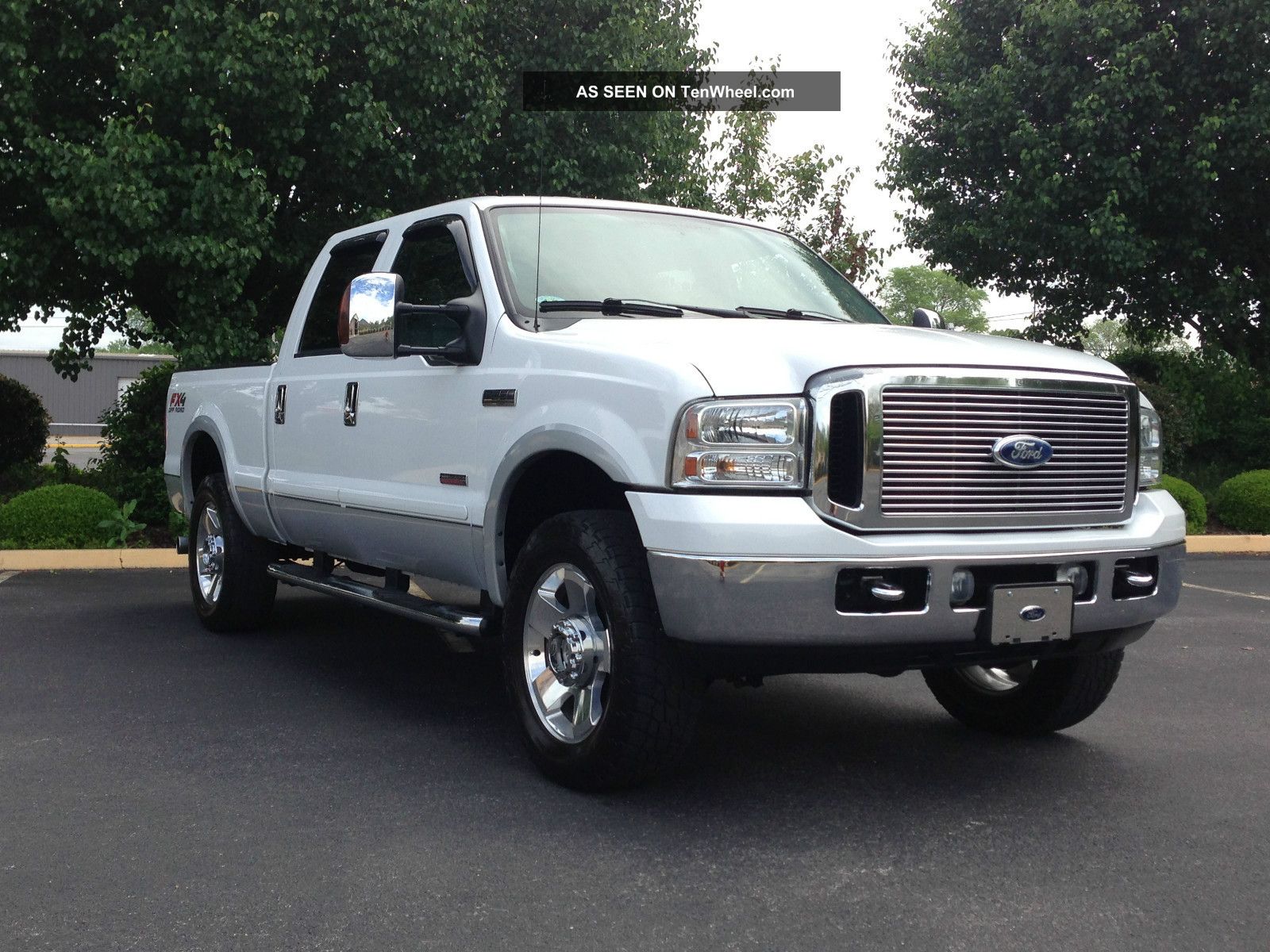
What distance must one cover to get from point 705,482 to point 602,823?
1.11 m

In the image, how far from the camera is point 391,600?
5.44 meters

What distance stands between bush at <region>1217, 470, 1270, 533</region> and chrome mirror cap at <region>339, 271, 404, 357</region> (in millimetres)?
12210

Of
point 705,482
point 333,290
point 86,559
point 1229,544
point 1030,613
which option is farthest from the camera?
point 1229,544

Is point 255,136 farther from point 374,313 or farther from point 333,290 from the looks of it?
point 374,313

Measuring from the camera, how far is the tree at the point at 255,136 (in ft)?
36.4

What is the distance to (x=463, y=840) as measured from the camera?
3.90 meters

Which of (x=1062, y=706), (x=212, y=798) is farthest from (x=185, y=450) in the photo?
(x=1062, y=706)

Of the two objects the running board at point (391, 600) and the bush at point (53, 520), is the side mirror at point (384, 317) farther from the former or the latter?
the bush at point (53, 520)

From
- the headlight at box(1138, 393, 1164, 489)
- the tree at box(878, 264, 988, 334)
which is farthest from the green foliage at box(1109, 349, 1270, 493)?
the tree at box(878, 264, 988, 334)

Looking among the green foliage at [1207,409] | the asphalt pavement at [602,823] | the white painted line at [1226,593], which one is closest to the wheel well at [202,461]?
the asphalt pavement at [602,823]

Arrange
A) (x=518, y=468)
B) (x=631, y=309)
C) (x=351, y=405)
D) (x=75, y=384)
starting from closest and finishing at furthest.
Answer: (x=518, y=468) < (x=631, y=309) < (x=351, y=405) < (x=75, y=384)

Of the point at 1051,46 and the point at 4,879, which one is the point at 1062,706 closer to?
the point at 4,879

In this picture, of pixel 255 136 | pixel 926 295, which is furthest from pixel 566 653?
pixel 926 295

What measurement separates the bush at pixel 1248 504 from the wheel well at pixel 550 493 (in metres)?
11.8
